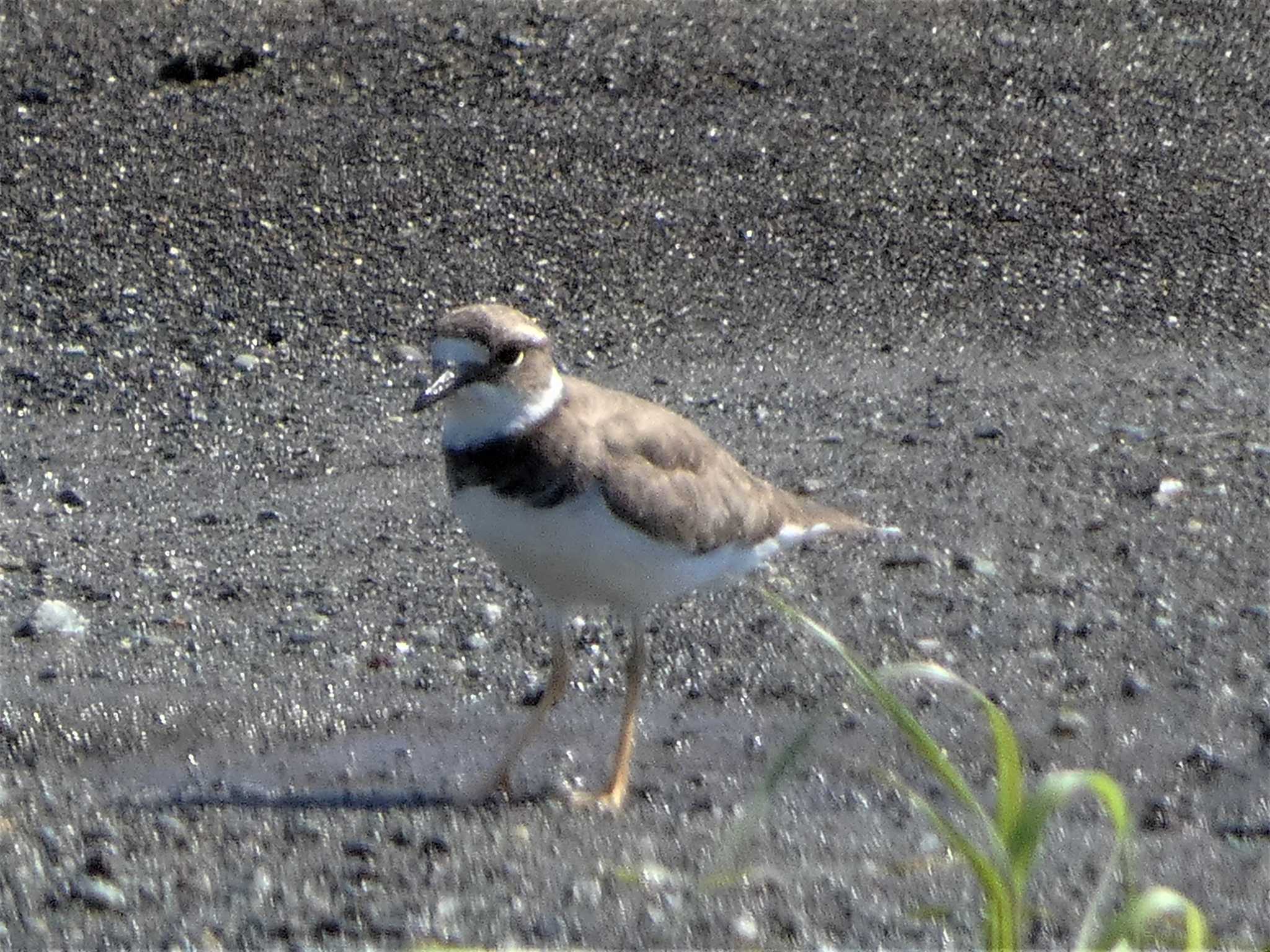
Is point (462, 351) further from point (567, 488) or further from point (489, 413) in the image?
point (567, 488)

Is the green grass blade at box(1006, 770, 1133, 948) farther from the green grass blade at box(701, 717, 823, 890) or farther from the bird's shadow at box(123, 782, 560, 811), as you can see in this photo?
the bird's shadow at box(123, 782, 560, 811)

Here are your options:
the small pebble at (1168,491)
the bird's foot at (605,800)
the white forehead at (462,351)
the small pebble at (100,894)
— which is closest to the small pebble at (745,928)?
the bird's foot at (605,800)

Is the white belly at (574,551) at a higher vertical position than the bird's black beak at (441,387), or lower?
lower

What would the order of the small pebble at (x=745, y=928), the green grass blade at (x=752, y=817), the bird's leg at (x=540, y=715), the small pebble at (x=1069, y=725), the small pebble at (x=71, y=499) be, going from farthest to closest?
the small pebble at (x=71, y=499) → the small pebble at (x=1069, y=725) → the bird's leg at (x=540, y=715) → the small pebble at (x=745, y=928) → the green grass blade at (x=752, y=817)

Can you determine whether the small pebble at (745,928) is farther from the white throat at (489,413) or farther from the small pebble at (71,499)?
the small pebble at (71,499)

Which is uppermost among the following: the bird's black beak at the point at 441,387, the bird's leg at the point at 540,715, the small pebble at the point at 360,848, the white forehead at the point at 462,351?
the white forehead at the point at 462,351

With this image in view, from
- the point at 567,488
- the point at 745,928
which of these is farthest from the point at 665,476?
the point at 745,928

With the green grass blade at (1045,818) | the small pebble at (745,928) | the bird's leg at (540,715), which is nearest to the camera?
the green grass blade at (1045,818)

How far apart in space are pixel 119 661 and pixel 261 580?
2.19ft

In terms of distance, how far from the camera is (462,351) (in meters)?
4.12

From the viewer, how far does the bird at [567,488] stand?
4035mm

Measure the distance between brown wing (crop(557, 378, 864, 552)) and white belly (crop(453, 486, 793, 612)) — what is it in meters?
0.05

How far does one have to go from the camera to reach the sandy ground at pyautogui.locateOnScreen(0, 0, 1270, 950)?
3.81m

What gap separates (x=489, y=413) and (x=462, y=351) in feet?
0.50
